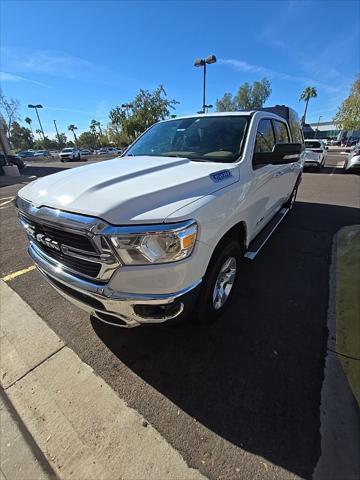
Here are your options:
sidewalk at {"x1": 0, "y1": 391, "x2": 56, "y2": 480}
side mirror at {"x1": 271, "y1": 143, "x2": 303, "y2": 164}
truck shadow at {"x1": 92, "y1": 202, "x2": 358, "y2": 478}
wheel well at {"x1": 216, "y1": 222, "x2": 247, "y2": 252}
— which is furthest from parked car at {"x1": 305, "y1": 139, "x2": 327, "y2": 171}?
sidewalk at {"x1": 0, "y1": 391, "x2": 56, "y2": 480}

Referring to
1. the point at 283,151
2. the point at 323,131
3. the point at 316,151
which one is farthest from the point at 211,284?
the point at 323,131

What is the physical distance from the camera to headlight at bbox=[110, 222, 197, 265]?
61.1 inches

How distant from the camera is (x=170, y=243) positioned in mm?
1608

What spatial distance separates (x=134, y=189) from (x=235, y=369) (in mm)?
1677

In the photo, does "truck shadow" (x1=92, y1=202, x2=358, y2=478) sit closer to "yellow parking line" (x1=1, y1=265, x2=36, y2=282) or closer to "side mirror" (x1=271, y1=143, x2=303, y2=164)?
"side mirror" (x1=271, y1=143, x2=303, y2=164)

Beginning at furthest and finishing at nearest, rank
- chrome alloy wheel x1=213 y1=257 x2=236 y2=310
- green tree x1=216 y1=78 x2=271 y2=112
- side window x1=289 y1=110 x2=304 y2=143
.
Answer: green tree x1=216 y1=78 x2=271 y2=112, side window x1=289 y1=110 x2=304 y2=143, chrome alloy wheel x1=213 y1=257 x2=236 y2=310

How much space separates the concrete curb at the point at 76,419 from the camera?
155 cm

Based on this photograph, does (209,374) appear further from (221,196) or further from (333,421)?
(221,196)

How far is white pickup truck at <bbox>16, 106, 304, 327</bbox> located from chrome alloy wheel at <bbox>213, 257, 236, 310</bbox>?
1 cm

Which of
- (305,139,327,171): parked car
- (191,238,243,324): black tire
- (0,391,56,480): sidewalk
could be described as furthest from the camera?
(305,139,327,171): parked car

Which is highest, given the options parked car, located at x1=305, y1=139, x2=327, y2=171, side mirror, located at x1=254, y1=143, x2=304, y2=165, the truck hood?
side mirror, located at x1=254, y1=143, x2=304, y2=165

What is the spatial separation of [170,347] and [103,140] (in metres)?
86.0

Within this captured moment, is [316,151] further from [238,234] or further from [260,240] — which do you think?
[238,234]

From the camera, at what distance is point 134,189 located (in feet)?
6.00
